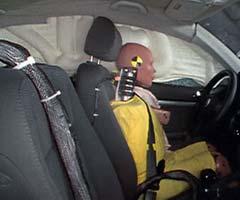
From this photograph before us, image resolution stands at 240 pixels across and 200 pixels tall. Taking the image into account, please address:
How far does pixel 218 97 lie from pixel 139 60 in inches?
15.6

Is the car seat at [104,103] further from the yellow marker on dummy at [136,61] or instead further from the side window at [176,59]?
the side window at [176,59]

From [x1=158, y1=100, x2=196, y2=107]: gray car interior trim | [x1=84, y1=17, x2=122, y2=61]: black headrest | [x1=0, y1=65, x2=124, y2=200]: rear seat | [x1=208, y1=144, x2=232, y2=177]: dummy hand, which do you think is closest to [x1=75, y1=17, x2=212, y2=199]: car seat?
[x1=84, y1=17, x2=122, y2=61]: black headrest

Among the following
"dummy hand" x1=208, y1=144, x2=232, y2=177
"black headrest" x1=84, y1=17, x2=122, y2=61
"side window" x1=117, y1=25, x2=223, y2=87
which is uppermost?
"black headrest" x1=84, y1=17, x2=122, y2=61

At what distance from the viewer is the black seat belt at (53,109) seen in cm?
116

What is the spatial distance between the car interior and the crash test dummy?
6 cm

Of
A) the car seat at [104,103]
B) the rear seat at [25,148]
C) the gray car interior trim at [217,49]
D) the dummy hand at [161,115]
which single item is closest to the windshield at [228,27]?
the gray car interior trim at [217,49]

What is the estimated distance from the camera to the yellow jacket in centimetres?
173

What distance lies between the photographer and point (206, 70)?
2.40 m

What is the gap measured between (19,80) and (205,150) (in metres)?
1.07

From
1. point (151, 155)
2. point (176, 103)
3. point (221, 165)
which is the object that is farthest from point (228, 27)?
point (151, 155)

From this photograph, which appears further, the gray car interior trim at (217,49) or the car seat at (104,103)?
the gray car interior trim at (217,49)

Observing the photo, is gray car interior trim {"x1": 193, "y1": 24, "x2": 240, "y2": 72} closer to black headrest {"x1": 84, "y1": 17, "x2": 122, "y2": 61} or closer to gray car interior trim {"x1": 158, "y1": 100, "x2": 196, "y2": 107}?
gray car interior trim {"x1": 158, "y1": 100, "x2": 196, "y2": 107}

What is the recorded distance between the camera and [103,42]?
173 centimetres

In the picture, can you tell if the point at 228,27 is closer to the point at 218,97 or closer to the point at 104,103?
the point at 218,97
